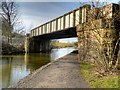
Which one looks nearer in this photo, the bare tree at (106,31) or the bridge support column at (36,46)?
the bare tree at (106,31)

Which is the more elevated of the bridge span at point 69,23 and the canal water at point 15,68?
the bridge span at point 69,23

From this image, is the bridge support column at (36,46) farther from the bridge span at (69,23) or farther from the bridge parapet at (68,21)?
the bridge parapet at (68,21)

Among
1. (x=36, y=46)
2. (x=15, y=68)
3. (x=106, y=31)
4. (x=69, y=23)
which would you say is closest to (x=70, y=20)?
(x=69, y=23)

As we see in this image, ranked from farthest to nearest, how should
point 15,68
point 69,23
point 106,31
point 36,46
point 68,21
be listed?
point 36,46
point 68,21
point 69,23
point 15,68
point 106,31

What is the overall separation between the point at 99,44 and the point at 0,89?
19.4ft

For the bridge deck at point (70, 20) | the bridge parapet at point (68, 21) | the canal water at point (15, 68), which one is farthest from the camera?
the bridge parapet at point (68, 21)

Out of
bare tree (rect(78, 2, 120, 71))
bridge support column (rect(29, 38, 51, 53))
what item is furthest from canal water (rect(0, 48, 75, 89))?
bridge support column (rect(29, 38, 51, 53))

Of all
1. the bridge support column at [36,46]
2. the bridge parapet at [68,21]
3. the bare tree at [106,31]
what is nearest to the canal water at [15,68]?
the bridge parapet at [68,21]

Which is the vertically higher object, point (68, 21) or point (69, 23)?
point (68, 21)

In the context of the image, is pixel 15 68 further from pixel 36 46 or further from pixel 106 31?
pixel 36 46

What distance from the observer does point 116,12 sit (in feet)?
41.4

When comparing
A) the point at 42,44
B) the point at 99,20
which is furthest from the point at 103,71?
the point at 42,44

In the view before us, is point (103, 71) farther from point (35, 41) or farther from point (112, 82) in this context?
point (35, 41)

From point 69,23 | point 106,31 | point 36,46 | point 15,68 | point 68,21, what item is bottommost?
point 15,68
